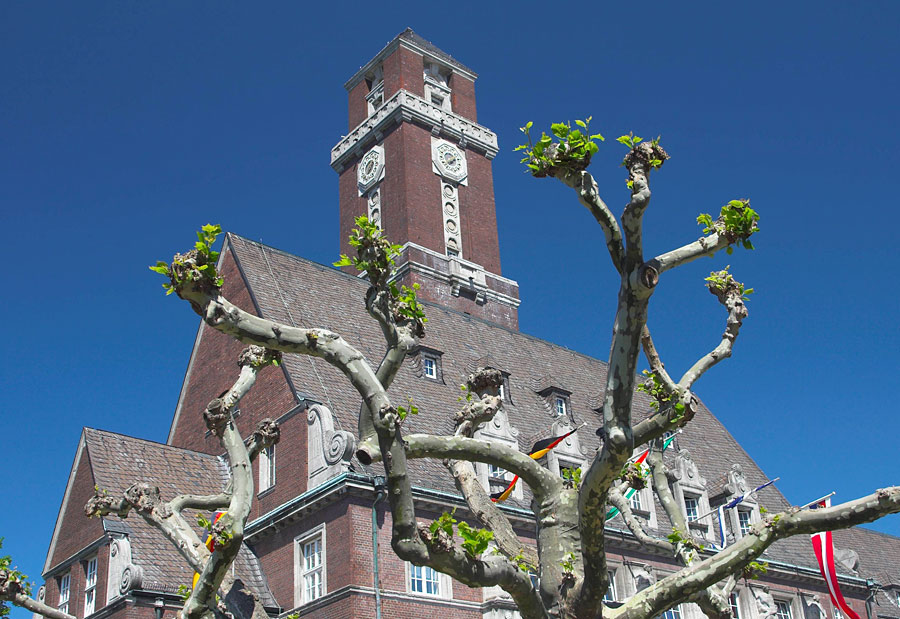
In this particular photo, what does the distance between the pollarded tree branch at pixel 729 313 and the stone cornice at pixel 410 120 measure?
122ft

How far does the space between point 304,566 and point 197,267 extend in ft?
54.9

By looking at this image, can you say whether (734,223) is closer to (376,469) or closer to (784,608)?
(376,469)

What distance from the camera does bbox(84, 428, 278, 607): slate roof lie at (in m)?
26.6

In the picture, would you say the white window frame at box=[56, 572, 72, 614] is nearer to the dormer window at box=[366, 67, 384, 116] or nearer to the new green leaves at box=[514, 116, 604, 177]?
the new green leaves at box=[514, 116, 604, 177]

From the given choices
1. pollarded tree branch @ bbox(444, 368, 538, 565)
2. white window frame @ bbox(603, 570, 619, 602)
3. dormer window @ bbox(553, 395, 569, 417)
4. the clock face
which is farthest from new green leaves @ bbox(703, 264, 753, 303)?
the clock face

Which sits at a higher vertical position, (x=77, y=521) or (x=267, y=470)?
(x=267, y=470)

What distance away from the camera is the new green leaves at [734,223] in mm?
12352

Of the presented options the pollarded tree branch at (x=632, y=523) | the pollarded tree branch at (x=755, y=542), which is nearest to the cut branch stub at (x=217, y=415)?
the pollarded tree branch at (x=755, y=542)

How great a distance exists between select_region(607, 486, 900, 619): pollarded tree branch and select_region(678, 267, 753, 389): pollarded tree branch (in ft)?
11.2

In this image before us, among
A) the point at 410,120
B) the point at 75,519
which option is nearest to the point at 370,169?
the point at 410,120

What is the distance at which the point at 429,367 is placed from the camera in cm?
3512

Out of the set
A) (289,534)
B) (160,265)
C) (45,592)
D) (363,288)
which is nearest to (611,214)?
(160,265)

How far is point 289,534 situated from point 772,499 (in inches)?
890

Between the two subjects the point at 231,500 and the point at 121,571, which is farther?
the point at 121,571
